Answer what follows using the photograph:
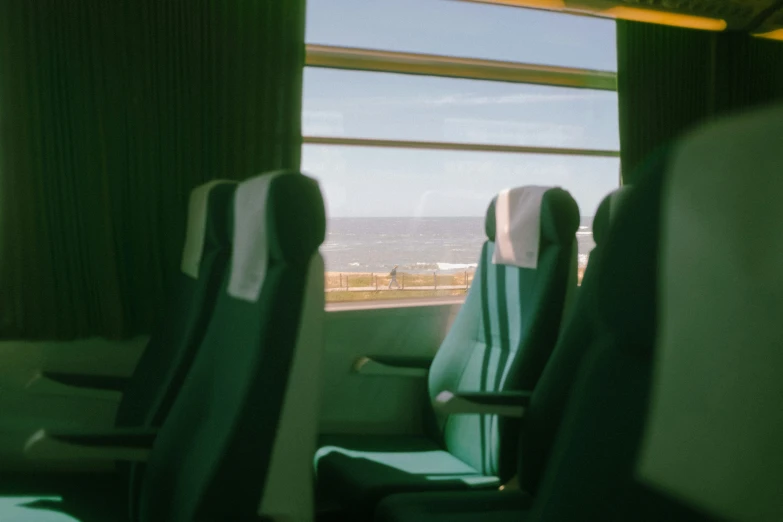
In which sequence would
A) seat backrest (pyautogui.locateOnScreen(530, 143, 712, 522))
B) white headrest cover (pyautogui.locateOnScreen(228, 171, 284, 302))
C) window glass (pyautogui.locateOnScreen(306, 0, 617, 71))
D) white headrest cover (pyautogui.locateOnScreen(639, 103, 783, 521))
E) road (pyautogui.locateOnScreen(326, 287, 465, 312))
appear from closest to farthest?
white headrest cover (pyautogui.locateOnScreen(639, 103, 783, 521)) < seat backrest (pyautogui.locateOnScreen(530, 143, 712, 522)) < white headrest cover (pyautogui.locateOnScreen(228, 171, 284, 302)) < window glass (pyautogui.locateOnScreen(306, 0, 617, 71)) < road (pyautogui.locateOnScreen(326, 287, 465, 312))

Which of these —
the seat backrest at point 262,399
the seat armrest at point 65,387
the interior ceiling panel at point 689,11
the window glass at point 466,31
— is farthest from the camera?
the interior ceiling panel at point 689,11

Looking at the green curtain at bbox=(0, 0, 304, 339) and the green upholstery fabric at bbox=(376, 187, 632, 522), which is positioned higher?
the green curtain at bbox=(0, 0, 304, 339)

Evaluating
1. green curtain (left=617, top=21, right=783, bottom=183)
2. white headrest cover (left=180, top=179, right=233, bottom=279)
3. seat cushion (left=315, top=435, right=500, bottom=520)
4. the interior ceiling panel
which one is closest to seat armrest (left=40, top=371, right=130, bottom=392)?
white headrest cover (left=180, top=179, right=233, bottom=279)

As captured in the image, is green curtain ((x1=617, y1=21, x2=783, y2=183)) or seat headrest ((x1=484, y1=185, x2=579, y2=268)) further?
green curtain ((x1=617, y1=21, x2=783, y2=183))

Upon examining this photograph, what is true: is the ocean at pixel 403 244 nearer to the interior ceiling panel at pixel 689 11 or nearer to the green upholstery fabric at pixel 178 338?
the green upholstery fabric at pixel 178 338

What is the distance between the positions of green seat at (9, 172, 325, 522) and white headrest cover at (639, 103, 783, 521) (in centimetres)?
58

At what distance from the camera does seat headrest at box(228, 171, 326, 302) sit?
1.13m

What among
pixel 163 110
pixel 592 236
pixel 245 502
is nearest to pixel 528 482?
pixel 592 236

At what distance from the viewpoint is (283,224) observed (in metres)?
1.14

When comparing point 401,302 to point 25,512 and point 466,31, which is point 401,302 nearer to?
point 466,31

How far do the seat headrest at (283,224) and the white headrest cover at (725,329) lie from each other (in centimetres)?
62

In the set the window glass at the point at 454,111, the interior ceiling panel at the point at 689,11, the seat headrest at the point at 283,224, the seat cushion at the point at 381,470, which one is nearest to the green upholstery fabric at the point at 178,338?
the seat headrest at the point at 283,224

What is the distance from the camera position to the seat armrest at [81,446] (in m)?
1.24

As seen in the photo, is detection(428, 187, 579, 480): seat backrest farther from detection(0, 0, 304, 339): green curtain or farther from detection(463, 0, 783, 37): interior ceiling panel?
detection(463, 0, 783, 37): interior ceiling panel
